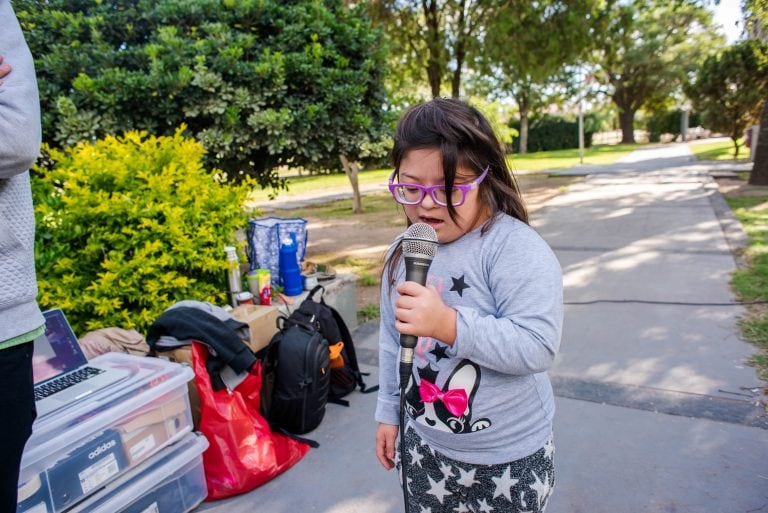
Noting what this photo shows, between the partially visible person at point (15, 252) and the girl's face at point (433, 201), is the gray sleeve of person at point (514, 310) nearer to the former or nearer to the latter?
the girl's face at point (433, 201)

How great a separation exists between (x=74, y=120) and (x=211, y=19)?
150 cm

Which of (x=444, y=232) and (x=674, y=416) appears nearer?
(x=444, y=232)

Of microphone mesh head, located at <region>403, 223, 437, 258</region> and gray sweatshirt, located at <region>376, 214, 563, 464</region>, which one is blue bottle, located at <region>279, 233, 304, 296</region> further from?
microphone mesh head, located at <region>403, 223, 437, 258</region>

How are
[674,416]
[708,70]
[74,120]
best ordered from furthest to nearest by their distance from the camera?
[708,70] → [74,120] → [674,416]

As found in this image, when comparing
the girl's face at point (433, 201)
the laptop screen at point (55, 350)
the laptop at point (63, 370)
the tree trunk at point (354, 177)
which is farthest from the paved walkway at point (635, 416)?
the tree trunk at point (354, 177)

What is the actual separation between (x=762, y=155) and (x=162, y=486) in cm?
1242

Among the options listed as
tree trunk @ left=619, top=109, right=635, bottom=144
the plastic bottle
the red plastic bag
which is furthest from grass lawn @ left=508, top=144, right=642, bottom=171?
the red plastic bag

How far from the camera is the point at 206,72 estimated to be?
4.07 metres

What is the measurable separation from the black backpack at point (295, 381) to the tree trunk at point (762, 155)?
37.3 feet

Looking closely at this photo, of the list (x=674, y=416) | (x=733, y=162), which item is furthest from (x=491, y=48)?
(x=733, y=162)

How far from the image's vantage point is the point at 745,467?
233 centimetres

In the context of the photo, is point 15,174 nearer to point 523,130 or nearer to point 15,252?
point 15,252

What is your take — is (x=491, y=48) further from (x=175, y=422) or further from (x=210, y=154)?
(x=175, y=422)

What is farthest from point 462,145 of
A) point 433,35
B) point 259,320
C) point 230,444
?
point 433,35
